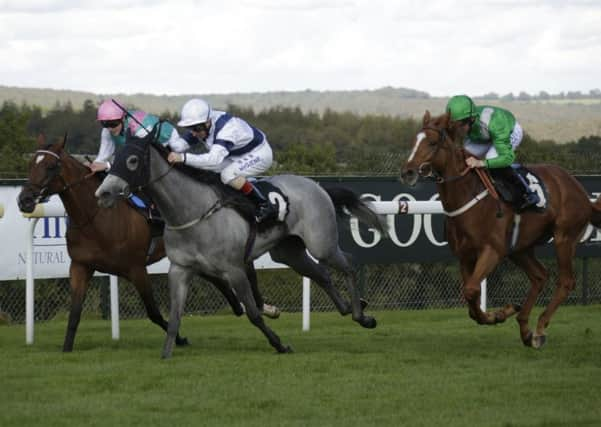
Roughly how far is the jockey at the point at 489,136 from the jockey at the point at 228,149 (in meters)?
1.37

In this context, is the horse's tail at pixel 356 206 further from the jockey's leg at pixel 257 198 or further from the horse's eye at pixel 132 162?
the horse's eye at pixel 132 162

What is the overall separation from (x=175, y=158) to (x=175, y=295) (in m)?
0.93

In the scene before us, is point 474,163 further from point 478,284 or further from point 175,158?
point 175,158

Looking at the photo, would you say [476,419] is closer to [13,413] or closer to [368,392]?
[368,392]

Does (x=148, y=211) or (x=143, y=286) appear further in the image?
(x=148, y=211)

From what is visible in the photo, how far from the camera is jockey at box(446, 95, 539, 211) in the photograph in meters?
9.02

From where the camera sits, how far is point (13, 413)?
658 cm

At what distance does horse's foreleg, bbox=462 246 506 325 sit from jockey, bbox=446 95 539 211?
0.52m

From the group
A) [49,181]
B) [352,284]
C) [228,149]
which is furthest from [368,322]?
[49,181]

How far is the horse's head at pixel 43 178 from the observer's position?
886 cm

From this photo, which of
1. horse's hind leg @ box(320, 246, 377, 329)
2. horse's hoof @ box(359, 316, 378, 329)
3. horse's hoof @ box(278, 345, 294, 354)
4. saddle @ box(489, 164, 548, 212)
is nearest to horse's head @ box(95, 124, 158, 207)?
horse's hoof @ box(278, 345, 294, 354)

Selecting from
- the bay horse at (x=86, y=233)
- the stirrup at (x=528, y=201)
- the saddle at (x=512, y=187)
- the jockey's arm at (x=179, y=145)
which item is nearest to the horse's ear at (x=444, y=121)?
the saddle at (x=512, y=187)

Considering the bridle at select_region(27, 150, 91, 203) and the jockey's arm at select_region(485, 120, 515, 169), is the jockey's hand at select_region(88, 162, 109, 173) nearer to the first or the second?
the bridle at select_region(27, 150, 91, 203)

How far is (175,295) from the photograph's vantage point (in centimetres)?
865
